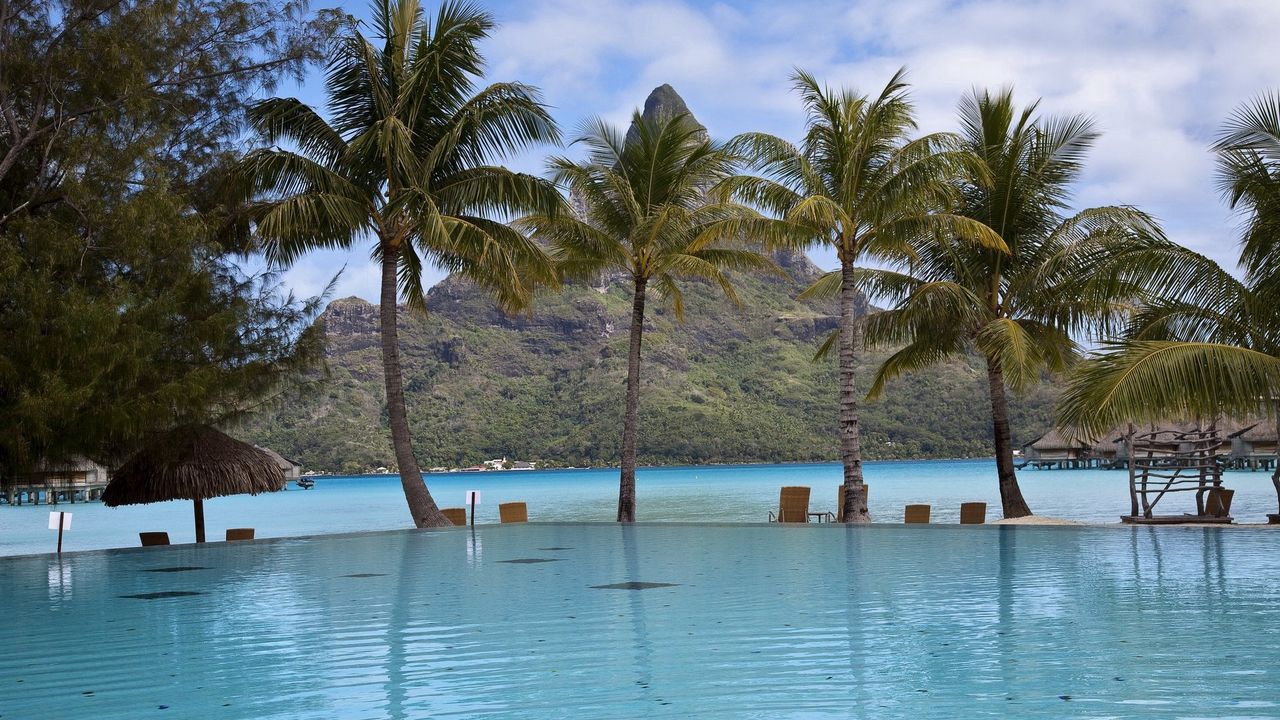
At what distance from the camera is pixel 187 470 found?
16547 millimetres

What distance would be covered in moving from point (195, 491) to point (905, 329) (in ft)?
40.9

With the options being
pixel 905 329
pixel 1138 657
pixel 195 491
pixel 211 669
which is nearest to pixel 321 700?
pixel 211 669

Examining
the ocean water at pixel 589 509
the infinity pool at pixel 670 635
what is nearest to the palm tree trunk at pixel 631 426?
the infinity pool at pixel 670 635

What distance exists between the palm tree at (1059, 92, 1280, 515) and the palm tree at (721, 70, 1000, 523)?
12.9 ft

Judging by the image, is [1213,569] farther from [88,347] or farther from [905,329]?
[905,329]

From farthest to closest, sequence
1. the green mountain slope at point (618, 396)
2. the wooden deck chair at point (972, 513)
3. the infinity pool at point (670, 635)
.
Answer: the green mountain slope at point (618, 396) < the wooden deck chair at point (972, 513) < the infinity pool at point (670, 635)

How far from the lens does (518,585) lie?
9.58m

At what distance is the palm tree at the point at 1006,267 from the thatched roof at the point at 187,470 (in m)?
11.1

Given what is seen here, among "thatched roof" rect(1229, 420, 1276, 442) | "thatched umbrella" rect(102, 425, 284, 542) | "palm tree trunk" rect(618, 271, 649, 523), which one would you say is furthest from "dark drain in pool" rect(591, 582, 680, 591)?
"thatched roof" rect(1229, 420, 1276, 442)

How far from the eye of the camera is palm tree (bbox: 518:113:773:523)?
20.8 metres

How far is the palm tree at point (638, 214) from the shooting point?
20.8 m

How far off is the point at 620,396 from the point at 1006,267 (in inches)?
2904

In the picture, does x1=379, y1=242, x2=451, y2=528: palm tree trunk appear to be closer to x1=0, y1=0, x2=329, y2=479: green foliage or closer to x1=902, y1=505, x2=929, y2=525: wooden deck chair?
x1=0, y1=0, x2=329, y2=479: green foliage

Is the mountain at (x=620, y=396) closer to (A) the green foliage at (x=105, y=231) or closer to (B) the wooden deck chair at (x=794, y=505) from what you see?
(B) the wooden deck chair at (x=794, y=505)
